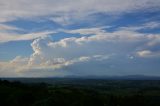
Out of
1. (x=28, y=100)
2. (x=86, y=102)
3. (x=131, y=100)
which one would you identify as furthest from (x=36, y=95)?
(x=131, y=100)

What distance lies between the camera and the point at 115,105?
56000 millimetres

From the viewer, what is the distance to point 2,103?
5634 centimetres

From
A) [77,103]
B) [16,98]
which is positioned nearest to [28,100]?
[16,98]

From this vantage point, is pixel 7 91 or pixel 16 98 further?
pixel 7 91

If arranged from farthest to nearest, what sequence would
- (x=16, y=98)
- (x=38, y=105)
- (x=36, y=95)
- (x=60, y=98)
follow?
(x=36, y=95)
(x=16, y=98)
(x=60, y=98)
(x=38, y=105)

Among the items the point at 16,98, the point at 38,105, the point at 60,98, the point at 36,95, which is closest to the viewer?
the point at 38,105

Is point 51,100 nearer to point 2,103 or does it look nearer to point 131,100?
point 2,103

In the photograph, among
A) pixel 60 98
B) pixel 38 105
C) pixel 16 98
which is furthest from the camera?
pixel 16 98

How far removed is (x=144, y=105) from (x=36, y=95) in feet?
67.6

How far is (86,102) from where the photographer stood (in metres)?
54.5

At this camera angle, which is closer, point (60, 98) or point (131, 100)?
point (60, 98)

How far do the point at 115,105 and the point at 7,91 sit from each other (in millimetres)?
22487

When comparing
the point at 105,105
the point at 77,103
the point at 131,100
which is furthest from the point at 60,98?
the point at 131,100

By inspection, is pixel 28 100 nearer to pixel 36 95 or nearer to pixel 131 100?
pixel 36 95
